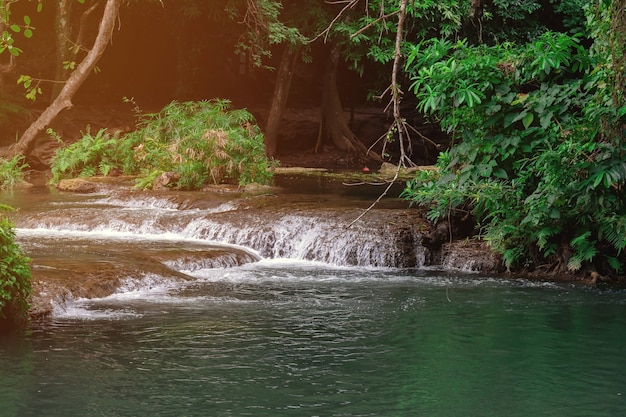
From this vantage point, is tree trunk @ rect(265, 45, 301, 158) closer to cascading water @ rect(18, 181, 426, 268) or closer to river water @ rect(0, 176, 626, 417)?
cascading water @ rect(18, 181, 426, 268)

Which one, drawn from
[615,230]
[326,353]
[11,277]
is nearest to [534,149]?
[615,230]

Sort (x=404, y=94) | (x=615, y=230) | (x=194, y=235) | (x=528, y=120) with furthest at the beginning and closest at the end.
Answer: (x=194, y=235), (x=404, y=94), (x=528, y=120), (x=615, y=230)

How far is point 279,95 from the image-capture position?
88.5 ft

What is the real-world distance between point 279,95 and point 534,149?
14.2m

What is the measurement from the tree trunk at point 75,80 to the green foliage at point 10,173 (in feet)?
2.83

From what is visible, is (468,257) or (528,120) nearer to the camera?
(528,120)

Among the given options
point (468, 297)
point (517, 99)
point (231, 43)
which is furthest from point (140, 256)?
point (231, 43)

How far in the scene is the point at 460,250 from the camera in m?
15.0

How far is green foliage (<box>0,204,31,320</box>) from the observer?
9648 millimetres

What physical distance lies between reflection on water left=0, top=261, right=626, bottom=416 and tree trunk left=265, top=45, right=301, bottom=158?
14.1 meters

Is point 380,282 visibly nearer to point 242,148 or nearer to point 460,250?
point 460,250

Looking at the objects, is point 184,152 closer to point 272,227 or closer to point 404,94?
point 272,227

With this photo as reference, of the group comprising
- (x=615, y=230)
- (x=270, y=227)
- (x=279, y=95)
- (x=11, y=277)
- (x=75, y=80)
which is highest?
(x=75, y=80)

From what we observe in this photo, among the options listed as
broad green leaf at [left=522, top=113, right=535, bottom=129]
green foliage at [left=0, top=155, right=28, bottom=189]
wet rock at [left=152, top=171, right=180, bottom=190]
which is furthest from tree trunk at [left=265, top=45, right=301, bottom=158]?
broad green leaf at [left=522, top=113, right=535, bottom=129]
